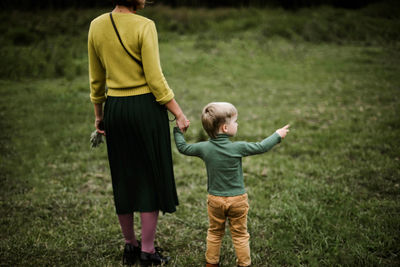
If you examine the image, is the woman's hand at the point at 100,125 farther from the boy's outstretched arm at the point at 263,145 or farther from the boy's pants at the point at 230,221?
the boy's outstretched arm at the point at 263,145

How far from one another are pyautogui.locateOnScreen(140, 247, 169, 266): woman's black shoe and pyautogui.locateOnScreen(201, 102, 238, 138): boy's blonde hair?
3.90 feet

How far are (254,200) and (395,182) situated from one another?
5.83 feet

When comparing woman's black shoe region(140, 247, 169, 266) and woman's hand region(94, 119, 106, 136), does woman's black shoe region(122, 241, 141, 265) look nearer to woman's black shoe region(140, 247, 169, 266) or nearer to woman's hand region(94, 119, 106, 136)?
woman's black shoe region(140, 247, 169, 266)

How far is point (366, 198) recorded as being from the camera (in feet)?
12.7

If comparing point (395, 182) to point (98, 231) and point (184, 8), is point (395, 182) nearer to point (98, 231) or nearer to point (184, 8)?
point (98, 231)

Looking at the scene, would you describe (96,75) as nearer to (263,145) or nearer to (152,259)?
(263,145)

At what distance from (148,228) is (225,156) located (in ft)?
2.84

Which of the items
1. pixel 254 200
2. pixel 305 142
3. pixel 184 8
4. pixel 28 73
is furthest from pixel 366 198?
pixel 184 8

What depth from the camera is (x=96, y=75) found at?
2.50 m

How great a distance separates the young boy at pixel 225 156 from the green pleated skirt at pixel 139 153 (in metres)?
0.18

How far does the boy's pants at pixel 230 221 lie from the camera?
2381mm

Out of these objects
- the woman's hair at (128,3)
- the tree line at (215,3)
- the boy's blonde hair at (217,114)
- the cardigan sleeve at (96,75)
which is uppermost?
the tree line at (215,3)

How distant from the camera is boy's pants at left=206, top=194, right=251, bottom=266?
238 centimetres

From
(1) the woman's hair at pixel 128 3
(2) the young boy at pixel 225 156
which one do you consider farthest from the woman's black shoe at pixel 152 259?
(1) the woman's hair at pixel 128 3
